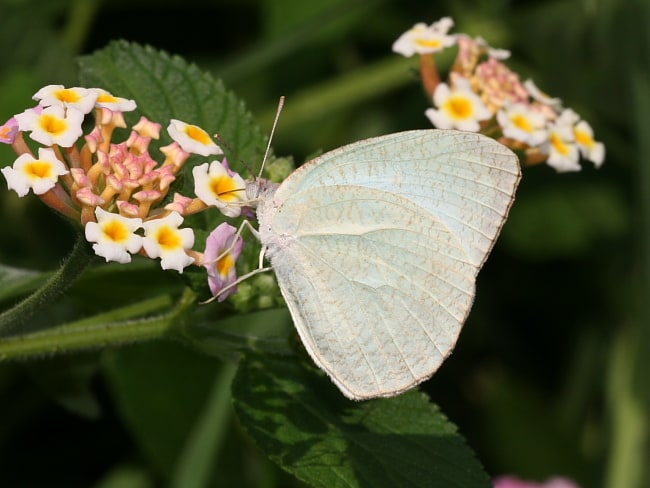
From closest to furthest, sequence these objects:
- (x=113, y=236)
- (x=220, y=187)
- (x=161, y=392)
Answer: (x=113, y=236) → (x=220, y=187) → (x=161, y=392)

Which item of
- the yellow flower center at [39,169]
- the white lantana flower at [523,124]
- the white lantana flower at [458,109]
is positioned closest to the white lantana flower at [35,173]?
the yellow flower center at [39,169]

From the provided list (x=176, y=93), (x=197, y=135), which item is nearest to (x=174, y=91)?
(x=176, y=93)

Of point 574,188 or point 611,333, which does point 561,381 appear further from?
point 574,188

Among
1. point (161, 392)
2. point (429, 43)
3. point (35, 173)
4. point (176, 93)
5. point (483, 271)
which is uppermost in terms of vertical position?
point (35, 173)

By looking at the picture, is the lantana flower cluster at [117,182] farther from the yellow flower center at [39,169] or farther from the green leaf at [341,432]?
the green leaf at [341,432]

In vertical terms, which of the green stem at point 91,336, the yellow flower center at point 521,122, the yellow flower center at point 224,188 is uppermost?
the yellow flower center at point 224,188

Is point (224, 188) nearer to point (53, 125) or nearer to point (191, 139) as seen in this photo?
point (191, 139)

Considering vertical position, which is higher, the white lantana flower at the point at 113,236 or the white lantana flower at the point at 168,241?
the white lantana flower at the point at 113,236
